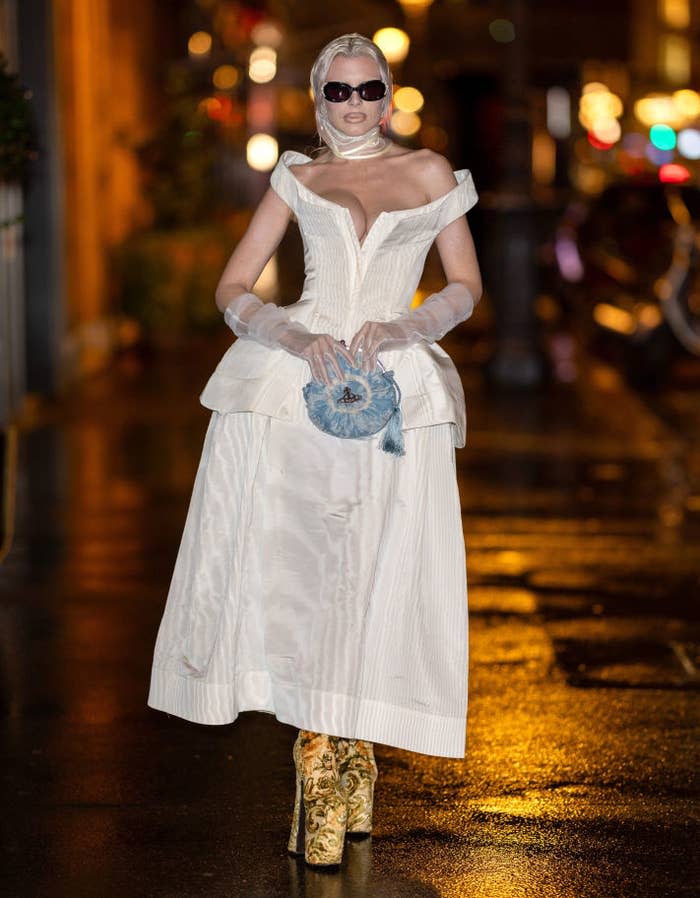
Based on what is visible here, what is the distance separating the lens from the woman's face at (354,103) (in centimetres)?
481

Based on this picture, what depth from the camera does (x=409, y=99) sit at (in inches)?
1585

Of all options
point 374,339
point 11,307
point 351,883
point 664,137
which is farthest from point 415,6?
point 351,883

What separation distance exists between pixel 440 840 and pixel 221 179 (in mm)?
25801

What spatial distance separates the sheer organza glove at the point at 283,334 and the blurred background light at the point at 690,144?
27344 mm

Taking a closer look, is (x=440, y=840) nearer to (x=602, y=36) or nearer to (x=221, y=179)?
(x=221, y=179)

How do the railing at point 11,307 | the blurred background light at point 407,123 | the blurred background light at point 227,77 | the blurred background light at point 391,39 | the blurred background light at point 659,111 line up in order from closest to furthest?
the railing at point 11,307 < the blurred background light at point 391,39 < the blurred background light at point 227,77 < the blurred background light at point 659,111 < the blurred background light at point 407,123

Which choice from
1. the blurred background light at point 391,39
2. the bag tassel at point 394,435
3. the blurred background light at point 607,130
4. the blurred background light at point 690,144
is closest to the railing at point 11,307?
the bag tassel at point 394,435

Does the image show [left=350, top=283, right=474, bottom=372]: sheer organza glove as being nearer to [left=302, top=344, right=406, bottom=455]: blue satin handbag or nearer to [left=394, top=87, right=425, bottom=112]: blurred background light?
[left=302, top=344, right=406, bottom=455]: blue satin handbag

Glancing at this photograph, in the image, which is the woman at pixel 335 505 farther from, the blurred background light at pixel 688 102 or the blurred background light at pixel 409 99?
the blurred background light at pixel 688 102

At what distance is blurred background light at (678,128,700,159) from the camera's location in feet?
104

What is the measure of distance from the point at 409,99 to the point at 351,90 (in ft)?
118

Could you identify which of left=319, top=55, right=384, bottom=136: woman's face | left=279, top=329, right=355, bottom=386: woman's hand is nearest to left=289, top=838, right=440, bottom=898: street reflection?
left=279, top=329, right=355, bottom=386: woman's hand

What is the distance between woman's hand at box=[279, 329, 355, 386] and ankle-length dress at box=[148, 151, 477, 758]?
17 cm

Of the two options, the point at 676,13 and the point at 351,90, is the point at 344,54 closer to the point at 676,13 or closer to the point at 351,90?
the point at 351,90
